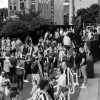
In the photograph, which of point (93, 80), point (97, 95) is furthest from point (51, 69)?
point (97, 95)

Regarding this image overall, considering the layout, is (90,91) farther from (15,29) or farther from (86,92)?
(15,29)

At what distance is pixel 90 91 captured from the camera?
13.1 meters

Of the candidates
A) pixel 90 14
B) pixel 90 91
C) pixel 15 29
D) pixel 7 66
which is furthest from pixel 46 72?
pixel 90 14

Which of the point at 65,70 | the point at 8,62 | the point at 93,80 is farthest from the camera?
the point at 93,80

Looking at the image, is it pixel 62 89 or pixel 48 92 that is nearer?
Result: pixel 48 92

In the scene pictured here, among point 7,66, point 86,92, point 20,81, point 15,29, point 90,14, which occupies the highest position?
point 90,14

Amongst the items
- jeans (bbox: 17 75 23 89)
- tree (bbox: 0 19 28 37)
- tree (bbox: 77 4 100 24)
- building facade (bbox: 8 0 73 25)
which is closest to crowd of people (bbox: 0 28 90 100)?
jeans (bbox: 17 75 23 89)

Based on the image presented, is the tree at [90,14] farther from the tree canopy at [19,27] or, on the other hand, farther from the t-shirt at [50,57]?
the t-shirt at [50,57]

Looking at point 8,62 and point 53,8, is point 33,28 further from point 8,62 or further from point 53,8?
point 53,8

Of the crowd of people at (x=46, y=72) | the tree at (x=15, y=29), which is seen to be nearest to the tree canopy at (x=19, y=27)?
the tree at (x=15, y=29)

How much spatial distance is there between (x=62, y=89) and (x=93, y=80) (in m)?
6.75

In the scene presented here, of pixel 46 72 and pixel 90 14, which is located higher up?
pixel 90 14

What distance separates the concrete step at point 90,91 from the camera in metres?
12.1

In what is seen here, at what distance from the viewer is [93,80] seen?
51.0 ft
